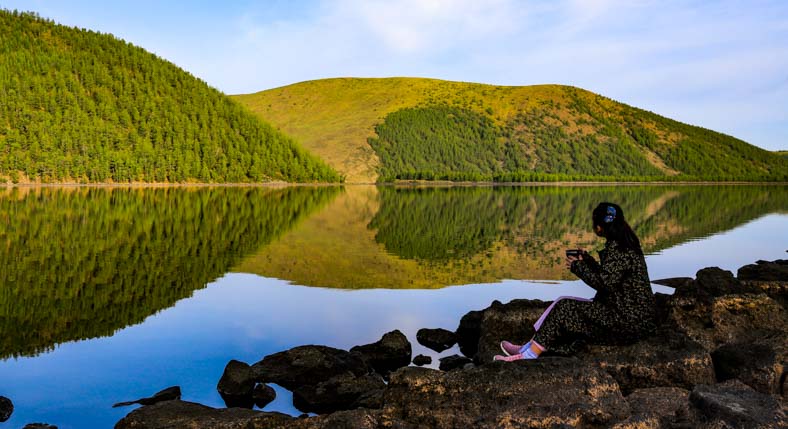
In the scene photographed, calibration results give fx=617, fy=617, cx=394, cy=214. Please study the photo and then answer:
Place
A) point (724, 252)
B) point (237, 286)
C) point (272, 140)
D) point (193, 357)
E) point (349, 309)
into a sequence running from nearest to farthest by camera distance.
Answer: point (193, 357), point (349, 309), point (237, 286), point (724, 252), point (272, 140)

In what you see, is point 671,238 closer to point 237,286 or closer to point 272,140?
point 237,286

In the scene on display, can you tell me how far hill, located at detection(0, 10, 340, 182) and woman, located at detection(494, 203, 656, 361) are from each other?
125 m

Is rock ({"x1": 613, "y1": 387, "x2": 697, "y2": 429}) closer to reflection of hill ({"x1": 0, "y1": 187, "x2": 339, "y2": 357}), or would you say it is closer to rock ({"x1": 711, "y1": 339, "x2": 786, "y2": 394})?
rock ({"x1": 711, "y1": 339, "x2": 786, "y2": 394})

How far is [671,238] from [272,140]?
150m

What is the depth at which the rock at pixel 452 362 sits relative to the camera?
1278cm

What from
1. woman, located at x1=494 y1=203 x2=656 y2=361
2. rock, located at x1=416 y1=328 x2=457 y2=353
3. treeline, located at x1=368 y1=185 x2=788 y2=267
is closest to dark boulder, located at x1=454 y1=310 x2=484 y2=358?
rock, located at x1=416 y1=328 x2=457 y2=353

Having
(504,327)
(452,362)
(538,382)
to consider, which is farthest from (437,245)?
(538,382)

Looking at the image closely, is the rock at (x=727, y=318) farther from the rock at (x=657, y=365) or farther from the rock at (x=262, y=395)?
the rock at (x=262, y=395)

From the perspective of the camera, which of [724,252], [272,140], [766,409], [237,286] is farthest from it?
[272,140]

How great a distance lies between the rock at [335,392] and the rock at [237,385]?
826 millimetres

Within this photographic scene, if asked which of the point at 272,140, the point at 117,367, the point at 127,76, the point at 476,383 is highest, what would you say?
the point at 127,76

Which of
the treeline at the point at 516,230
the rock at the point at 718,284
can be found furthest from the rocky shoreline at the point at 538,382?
the treeline at the point at 516,230

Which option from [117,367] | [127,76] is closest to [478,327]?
[117,367]

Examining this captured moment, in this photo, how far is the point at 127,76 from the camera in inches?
6993
